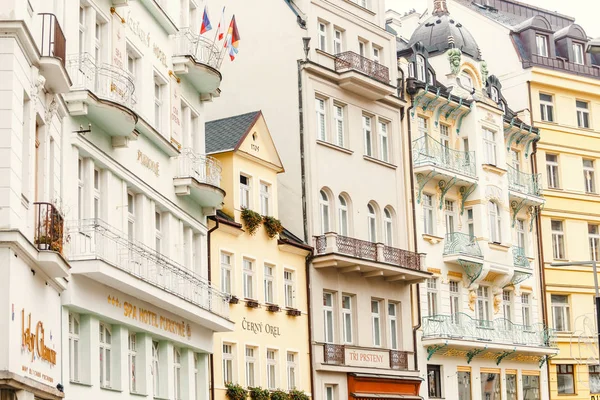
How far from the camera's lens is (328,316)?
139 ft

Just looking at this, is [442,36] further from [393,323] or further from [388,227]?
[393,323]

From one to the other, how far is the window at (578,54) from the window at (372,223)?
1942cm

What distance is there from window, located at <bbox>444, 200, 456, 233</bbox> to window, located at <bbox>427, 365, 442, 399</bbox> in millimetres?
5858

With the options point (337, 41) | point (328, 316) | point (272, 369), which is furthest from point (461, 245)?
point (272, 369)

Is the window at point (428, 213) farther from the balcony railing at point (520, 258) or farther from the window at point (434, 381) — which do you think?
the balcony railing at point (520, 258)

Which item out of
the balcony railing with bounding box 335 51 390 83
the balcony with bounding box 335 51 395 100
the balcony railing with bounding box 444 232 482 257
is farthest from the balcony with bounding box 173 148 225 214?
the balcony railing with bounding box 444 232 482 257

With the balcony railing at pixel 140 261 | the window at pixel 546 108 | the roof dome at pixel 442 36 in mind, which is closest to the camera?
the balcony railing at pixel 140 261

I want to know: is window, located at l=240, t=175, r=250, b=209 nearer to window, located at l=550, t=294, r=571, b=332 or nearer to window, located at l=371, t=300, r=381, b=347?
window, located at l=371, t=300, r=381, b=347

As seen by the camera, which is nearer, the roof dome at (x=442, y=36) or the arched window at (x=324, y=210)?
the arched window at (x=324, y=210)

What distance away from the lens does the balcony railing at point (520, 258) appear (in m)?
52.9

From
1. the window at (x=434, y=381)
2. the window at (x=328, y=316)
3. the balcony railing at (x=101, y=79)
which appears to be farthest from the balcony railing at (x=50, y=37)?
the window at (x=434, y=381)

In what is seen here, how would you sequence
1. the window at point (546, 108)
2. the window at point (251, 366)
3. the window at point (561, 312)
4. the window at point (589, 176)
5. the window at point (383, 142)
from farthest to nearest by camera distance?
the window at point (589, 176)
the window at point (546, 108)
the window at point (561, 312)
the window at point (383, 142)
the window at point (251, 366)

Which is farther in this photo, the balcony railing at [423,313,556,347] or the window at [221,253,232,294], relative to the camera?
the balcony railing at [423,313,556,347]

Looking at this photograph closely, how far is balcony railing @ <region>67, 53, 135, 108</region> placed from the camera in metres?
24.1
